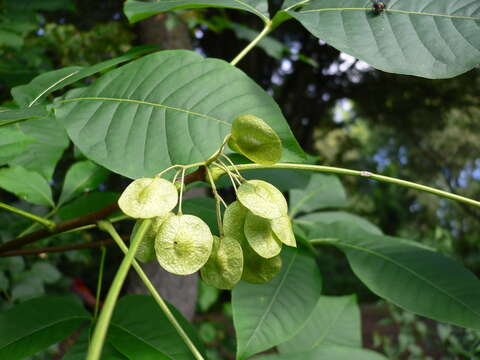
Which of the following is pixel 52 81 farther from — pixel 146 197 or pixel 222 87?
pixel 146 197

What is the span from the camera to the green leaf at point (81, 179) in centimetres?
106

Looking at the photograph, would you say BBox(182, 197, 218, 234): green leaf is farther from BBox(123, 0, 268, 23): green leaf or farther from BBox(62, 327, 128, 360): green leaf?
BBox(123, 0, 268, 23): green leaf

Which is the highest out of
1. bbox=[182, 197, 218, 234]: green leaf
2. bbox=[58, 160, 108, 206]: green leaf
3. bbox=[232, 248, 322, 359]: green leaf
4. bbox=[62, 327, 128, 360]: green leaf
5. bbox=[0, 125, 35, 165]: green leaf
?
bbox=[0, 125, 35, 165]: green leaf

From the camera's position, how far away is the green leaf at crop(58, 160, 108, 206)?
41.7 inches

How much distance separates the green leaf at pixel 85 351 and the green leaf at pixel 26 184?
0.37 metres

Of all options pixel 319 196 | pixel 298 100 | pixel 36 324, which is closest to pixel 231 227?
pixel 36 324

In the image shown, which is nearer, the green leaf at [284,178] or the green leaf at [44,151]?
the green leaf at [44,151]

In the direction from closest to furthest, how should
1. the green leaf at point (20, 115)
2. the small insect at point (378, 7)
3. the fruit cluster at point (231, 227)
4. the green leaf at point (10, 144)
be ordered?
the fruit cluster at point (231, 227) → the green leaf at point (20, 115) → the green leaf at point (10, 144) → the small insect at point (378, 7)

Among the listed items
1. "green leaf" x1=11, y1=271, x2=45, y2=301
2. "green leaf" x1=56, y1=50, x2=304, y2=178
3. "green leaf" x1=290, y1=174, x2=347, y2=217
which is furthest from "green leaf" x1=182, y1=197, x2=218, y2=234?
"green leaf" x1=11, y1=271, x2=45, y2=301

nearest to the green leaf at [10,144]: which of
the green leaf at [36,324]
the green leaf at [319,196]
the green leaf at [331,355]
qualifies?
the green leaf at [36,324]

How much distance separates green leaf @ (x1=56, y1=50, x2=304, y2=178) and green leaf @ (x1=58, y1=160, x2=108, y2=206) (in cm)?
36

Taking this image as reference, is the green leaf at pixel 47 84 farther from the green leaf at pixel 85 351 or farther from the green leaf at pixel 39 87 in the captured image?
the green leaf at pixel 85 351

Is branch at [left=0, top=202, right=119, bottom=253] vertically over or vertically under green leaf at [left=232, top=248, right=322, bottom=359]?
over

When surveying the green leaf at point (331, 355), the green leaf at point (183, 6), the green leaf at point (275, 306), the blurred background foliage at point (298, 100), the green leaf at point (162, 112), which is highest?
the green leaf at point (183, 6)
